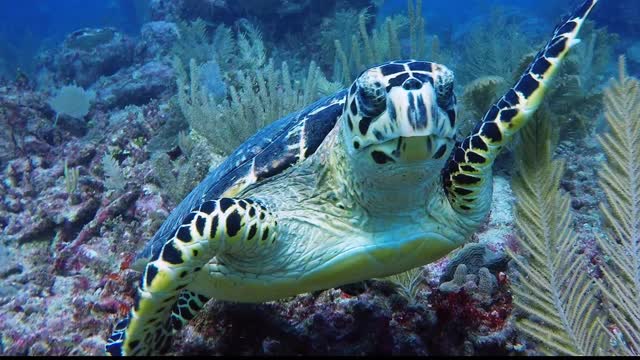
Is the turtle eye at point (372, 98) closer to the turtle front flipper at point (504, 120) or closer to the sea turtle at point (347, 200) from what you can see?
the sea turtle at point (347, 200)

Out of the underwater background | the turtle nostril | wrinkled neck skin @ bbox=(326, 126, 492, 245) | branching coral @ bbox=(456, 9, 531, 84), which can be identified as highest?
the turtle nostril

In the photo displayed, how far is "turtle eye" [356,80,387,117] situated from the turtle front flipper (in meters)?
0.69

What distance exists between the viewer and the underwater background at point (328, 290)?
214 centimetres

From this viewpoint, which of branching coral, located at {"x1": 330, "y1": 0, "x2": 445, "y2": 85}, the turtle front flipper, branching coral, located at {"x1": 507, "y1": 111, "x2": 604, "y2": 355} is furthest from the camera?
branching coral, located at {"x1": 330, "y1": 0, "x2": 445, "y2": 85}

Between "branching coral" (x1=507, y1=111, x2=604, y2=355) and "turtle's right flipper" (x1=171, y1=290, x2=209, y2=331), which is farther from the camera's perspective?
"turtle's right flipper" (x1=171, y1=290, x2=209, y2=331)

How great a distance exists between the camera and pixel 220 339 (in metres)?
2.42

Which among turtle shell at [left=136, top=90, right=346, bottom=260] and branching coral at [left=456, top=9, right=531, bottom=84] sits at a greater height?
turtle shell at [left=136, top=90, right=346, bottom=260]

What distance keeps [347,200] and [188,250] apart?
0.80 metres

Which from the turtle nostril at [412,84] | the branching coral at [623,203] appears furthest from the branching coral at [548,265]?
the turtle nostril at [412,84]

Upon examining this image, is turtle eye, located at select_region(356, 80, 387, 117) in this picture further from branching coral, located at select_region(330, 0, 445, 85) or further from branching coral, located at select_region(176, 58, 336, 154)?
branching coral, located at select_region(330, 0, 445, 85)

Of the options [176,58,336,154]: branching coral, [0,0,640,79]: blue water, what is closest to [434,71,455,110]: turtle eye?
[0,0,640,79]: blue water

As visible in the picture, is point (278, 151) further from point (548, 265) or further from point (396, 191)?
point (548, 265)

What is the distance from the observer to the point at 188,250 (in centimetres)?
177

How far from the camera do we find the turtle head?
161cm
